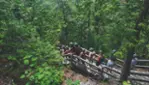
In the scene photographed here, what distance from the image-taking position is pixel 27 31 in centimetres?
738

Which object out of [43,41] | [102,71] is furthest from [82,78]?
[43,41]

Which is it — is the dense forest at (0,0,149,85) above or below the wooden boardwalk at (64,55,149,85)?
above

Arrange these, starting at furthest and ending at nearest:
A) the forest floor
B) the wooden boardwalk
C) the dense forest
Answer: the forest floor, the wooden boardwalk, the dense forest

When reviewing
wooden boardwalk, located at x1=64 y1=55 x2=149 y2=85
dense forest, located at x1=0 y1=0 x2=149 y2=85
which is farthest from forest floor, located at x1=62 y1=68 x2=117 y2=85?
dense forest, located at x1=0 y1=0 x2=149 y2=85

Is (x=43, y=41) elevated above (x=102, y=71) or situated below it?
above

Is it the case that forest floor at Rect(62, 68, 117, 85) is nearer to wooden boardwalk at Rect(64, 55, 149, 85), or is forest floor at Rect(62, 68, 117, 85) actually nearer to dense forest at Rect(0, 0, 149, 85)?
wooden boardwalk at Rect(64, 55, 149, 85)

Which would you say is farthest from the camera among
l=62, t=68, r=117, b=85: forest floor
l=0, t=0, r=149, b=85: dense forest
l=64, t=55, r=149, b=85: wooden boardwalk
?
l=62, t=68, r=117, b=85: forest floor

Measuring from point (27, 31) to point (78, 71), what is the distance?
5.25 metres

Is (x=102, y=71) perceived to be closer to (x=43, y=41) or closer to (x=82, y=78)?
(x=82, y=78)

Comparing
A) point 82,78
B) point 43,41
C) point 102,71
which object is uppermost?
point 43,41

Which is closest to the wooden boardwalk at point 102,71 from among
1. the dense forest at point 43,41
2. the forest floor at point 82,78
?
the forest floor at point 82,78

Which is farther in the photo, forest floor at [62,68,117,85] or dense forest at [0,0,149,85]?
forest floor at [62,68,117,85]

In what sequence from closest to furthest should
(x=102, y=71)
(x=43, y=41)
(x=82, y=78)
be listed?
(x=43, y=41)
(x=102, y=71)
(x=82, y=78)

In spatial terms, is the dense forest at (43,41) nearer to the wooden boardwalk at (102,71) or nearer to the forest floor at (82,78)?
the wooden boardwalk at (102,71)
